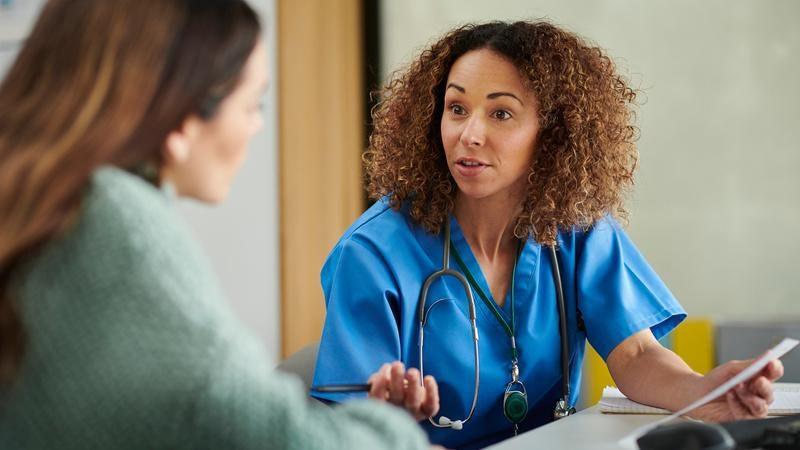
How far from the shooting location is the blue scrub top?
1461 millimetres

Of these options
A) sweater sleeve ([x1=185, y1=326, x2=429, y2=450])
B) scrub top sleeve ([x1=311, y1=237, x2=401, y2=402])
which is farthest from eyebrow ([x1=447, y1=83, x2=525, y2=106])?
sweater sleeve ([x1=185, y1=326, x2=429, y2=450])

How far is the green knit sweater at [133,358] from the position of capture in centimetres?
66

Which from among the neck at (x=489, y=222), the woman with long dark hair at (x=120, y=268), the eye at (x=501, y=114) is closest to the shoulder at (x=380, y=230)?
the neck at (x=489, y=222)

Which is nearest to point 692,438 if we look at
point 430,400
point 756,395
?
point 430,400

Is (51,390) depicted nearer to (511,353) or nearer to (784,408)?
(511,353)

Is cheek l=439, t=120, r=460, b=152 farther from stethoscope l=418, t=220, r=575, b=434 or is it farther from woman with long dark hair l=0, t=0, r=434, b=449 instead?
woman with long dark hair l=0, t=0, r=434, b=449

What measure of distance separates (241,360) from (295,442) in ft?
0.23

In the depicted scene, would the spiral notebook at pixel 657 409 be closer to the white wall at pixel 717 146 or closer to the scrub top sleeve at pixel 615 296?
the scrub top sleeve at pixel 615 296

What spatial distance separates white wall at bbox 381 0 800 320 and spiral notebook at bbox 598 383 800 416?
132 cm

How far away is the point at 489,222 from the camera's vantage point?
1662 mm

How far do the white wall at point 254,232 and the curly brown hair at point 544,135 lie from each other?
1.29 meters

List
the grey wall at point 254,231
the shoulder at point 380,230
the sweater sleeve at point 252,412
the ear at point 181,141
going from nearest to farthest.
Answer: the sweater sleeve at point 252,412 → the ear at point 181,141 → the shoulder at point 380,230 → the grey wall at point 254,231


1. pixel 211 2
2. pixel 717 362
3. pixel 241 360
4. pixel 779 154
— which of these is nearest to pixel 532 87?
pixel 211 2

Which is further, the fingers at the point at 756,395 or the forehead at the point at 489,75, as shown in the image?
the forehead at the point at 489,75
